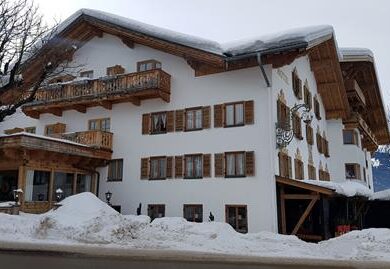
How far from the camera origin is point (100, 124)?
2388cm

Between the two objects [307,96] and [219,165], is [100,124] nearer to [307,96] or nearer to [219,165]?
[219,165]

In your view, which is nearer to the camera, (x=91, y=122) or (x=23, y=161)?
(x=23, y=161)

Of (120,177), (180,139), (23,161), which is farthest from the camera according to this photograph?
(120,177)

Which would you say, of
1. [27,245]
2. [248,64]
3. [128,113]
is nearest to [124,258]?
[27,245]

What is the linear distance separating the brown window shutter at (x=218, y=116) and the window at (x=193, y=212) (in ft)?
12.8

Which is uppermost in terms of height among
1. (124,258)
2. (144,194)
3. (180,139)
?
(180,139)

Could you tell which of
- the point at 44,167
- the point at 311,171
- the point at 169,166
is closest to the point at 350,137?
the point at 311,171

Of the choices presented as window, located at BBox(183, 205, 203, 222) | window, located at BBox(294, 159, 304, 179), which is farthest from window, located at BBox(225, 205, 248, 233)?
window, located at BBox(294, 159, 304, 179)

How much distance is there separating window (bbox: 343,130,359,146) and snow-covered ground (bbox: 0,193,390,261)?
17.5 meters

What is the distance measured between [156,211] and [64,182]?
16.5 ft

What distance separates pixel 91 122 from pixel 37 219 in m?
9.40

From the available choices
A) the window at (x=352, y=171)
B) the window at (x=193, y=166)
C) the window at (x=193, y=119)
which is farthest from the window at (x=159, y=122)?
the window at (x=352, y=171)

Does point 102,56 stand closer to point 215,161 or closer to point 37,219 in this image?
point 215,161

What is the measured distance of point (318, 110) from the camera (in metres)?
28.8
